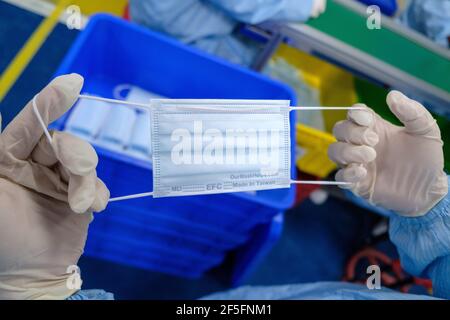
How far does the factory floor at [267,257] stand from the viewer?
172 cm

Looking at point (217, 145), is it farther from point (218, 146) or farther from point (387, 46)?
point (387, 46)

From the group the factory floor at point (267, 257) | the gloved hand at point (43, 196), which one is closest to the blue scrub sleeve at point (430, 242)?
the gloved hand at point (43, 196)

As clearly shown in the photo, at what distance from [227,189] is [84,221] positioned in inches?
12.0

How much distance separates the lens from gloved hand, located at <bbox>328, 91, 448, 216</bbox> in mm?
949

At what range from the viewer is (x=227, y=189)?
933 mm

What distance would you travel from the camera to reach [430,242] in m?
1.04

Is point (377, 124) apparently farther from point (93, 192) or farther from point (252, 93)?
point (252, 93)

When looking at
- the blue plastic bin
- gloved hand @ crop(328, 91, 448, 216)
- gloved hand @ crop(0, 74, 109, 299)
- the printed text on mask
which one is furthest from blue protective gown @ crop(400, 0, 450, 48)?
gloved hand @ crop(0, 74, 109, 299)

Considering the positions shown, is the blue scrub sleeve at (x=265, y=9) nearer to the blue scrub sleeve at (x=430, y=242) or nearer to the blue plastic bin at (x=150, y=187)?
the blue plastic bin at (x=150, y=187)

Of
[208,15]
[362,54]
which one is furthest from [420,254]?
[208,15]

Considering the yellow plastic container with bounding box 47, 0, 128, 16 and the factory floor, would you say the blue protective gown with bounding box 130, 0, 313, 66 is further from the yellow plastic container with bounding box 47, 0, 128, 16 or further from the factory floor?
the yellow plastic container with bounding box 47, 0, 128, 16

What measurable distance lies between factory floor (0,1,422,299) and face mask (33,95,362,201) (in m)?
0.74

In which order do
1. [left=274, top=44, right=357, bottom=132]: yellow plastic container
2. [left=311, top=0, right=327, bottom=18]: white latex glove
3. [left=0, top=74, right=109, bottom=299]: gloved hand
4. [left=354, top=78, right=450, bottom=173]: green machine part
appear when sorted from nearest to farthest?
[left=0, top=74, right=109, bottom=299]: gloved hand
[left=311, top=0, right=327, bottom=18]: white latex glove
[left=354, top=78, right=450, bottom=173]: green machine part
[left=274, top=44, right=357, bottom=132]: yellow plastic container
